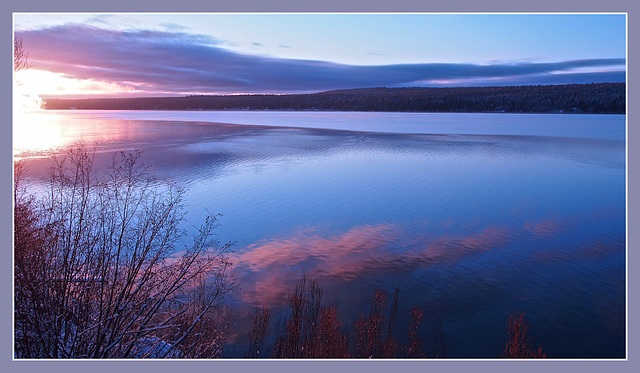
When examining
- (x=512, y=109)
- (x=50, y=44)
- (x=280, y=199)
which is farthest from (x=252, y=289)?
(x=512, y=109)

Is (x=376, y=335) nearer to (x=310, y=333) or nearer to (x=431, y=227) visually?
(x=310, y=333)

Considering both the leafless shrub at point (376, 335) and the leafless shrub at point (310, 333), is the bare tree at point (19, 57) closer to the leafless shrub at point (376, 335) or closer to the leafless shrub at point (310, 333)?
the leafless shrub at point (310, 333)

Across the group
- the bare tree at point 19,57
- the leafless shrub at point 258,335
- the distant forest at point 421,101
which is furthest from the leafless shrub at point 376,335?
the distant forest at point 421,101

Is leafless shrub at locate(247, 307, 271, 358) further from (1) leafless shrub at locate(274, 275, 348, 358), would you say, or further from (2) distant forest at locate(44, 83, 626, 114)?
(2) distant forest at locate(44, 83, 626, 114)

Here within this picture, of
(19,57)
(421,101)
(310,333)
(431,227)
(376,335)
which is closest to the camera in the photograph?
(376,335)

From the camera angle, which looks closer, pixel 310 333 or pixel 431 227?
pixel 310 333

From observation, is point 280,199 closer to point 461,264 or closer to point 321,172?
point 321,172

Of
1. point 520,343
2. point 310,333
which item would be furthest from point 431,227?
point 310,333

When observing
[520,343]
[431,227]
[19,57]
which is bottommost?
[520,343]
